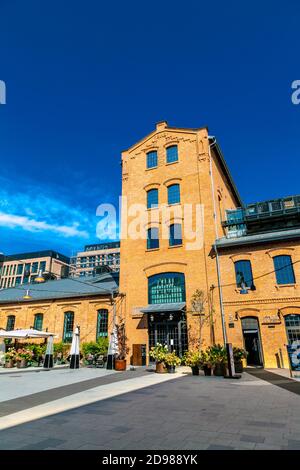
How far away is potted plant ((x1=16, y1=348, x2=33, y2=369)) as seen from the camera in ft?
64.6

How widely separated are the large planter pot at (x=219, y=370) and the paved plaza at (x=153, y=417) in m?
2.75

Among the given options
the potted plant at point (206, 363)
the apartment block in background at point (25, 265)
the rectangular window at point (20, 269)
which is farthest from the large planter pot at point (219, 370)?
the rectangular window at point (20, 269)

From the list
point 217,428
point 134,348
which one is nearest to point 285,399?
point 217,428

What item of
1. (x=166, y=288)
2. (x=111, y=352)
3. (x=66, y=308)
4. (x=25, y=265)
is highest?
(x=25, y=265)

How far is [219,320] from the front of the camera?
18.4 metres

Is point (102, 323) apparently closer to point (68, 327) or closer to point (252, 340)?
point (68, 327)

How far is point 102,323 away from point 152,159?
45.4 ft

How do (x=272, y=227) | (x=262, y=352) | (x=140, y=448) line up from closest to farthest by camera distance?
1. (x=140, y=448)
2. (x=262, y=352)
3. (x=272, y=227)

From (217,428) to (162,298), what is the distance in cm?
1546

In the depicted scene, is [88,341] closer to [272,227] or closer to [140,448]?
[272,227]

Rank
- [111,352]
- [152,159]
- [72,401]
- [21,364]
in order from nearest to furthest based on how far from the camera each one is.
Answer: [72,401], [111,352], [21,364], [152,159]

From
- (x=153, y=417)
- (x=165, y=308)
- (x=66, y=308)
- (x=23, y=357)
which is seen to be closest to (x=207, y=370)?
(x=165, y=308)

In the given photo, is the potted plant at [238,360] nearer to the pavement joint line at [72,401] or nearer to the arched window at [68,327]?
the pavement joint line at [72,401]

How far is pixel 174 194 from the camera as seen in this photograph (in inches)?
907
